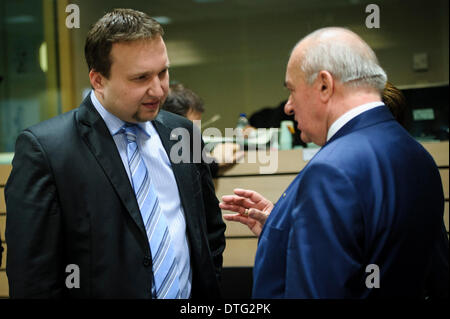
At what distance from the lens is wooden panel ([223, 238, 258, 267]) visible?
2955 mm

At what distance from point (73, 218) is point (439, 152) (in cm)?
231

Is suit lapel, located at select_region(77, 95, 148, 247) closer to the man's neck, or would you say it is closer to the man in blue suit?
the man in blue suit

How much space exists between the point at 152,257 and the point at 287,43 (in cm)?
515

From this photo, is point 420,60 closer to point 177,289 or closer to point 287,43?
point 287,43

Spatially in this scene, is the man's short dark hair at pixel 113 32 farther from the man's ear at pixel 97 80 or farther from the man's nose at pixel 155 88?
the man's nose at pixel 155 88

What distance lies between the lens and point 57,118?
150cm

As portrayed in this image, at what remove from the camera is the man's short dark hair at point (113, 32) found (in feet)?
4.80

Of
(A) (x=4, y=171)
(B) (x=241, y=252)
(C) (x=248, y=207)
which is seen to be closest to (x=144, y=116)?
(C) (x=248, y=207)

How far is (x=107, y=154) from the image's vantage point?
1.46 metres

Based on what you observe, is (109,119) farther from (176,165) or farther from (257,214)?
(257,214)

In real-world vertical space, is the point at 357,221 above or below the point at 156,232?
above

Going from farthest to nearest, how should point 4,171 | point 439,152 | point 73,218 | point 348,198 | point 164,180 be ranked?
point 4,171 < point 439,152 < point 164,180 < point 73,218 < point 348,198

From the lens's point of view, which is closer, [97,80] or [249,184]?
[97,80]

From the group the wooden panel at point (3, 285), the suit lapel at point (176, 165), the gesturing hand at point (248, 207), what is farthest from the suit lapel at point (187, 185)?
the wooden panel at point (3, 285)
